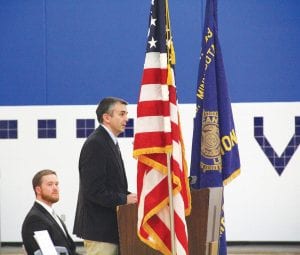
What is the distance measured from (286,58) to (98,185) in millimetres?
5078

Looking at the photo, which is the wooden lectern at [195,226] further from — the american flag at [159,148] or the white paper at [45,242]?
the white paper at [45,242]

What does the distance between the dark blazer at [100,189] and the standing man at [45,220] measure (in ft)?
0.42

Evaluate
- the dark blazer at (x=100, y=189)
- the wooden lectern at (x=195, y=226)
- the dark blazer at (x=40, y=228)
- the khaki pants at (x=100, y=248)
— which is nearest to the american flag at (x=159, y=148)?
the wooden lectern at (x=195, y=226)

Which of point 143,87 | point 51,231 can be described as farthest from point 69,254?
point 143,87

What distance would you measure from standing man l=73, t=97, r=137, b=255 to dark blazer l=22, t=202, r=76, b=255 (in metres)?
0.13

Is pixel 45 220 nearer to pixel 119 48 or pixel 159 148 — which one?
pixel 159 148

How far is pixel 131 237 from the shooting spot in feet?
16.4

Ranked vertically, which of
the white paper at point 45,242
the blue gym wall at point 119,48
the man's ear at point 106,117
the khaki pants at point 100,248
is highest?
the blue gym wall at point 119,48

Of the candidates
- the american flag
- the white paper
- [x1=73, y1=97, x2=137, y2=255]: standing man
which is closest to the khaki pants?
[x1=73, y1=97, x2=137, y2=255]: standing man

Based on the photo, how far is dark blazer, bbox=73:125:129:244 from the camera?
528 centimetres

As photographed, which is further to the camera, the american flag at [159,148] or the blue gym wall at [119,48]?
the blue gym wall at [119,48]

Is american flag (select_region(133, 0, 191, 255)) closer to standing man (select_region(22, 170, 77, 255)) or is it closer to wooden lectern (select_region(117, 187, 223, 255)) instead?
wooden lectern (select_region(117, 187, 223, 255))

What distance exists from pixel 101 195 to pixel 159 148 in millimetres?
739

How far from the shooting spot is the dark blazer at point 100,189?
528 centimetres
